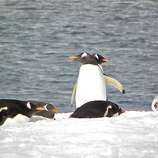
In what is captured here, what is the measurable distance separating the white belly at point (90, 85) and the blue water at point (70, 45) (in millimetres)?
2821

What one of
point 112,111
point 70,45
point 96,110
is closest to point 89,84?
point 112,111

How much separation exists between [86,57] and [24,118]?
3800 mm

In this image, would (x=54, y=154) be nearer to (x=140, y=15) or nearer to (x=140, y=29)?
(x=140, y=29)

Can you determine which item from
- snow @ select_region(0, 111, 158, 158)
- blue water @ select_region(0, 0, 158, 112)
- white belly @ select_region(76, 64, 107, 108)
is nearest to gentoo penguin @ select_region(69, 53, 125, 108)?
white belly @ select_region(76, 64, 107, 108)

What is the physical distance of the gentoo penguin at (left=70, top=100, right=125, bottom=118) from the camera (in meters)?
9.00

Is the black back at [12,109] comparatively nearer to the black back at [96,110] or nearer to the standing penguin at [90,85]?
→ the black back at [96,110]

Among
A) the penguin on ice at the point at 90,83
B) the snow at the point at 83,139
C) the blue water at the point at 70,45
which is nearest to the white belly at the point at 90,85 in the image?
the penguin on ice at the point at 90,83

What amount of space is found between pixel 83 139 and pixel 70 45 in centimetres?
1971

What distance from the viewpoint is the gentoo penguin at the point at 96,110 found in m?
9.00

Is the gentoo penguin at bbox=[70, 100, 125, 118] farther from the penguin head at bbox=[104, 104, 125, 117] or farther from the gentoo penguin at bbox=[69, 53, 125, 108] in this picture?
the gentoo penguin at bbox=[69, 53, 125, 108]

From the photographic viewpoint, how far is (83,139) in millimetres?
6219

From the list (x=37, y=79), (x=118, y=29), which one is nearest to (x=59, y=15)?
(x=118, y=29)

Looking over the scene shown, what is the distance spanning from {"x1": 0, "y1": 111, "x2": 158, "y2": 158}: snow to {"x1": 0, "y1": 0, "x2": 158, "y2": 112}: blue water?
27.8 ft

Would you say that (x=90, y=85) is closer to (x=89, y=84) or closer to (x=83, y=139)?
(x=89, y=84)
